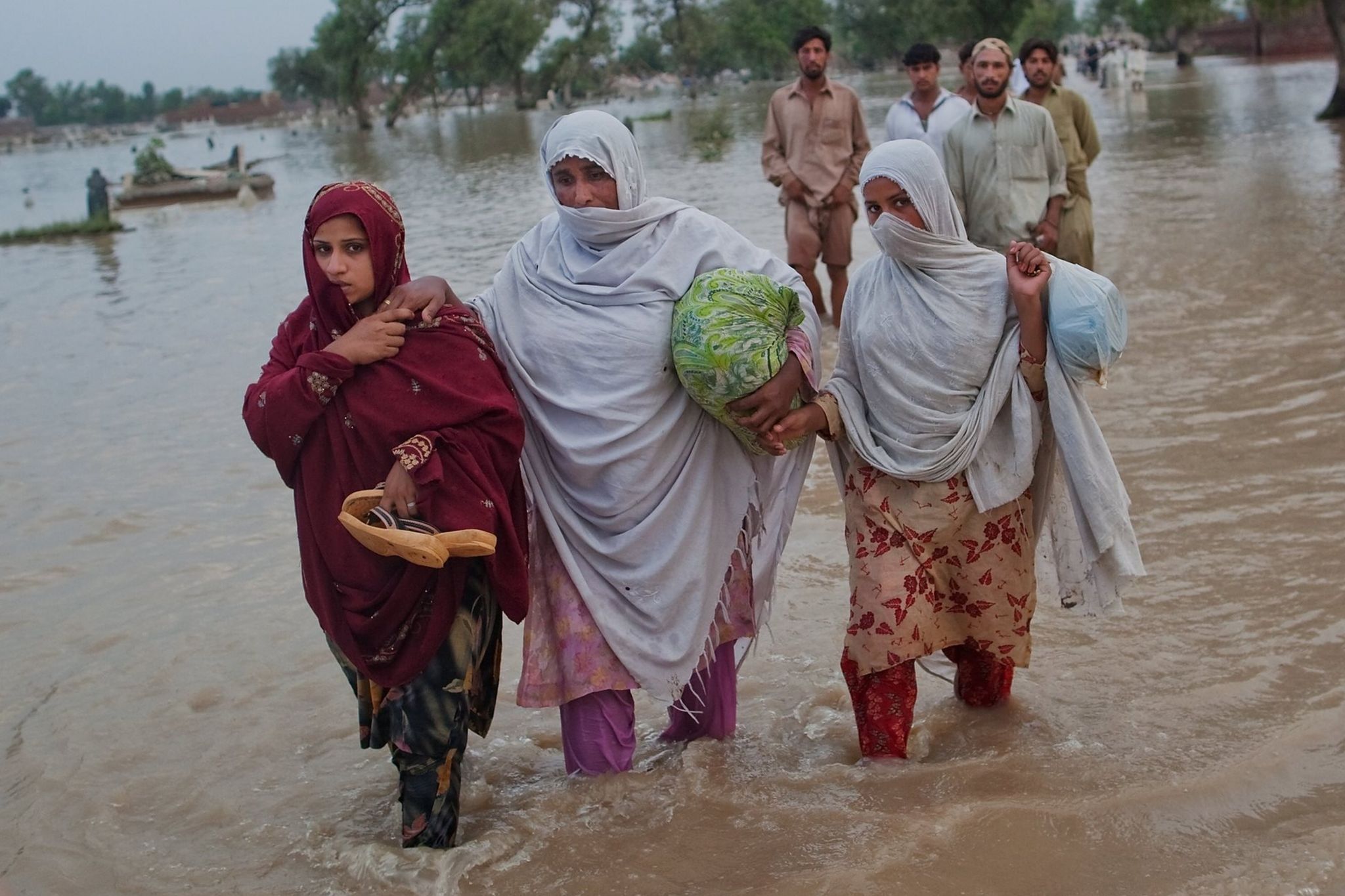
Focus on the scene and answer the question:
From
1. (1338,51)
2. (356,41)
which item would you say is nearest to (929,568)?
(1338,51)

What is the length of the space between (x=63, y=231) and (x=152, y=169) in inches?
257

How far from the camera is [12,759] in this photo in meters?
3.77

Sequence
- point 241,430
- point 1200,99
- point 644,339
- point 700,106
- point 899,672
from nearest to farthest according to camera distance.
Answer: point 644,339 < point 899,672 < point 241,430 < point 1200,99 < point 700,106

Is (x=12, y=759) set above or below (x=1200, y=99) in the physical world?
below

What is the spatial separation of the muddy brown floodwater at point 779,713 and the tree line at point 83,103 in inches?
5888

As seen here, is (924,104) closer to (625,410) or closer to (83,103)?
(625,410)

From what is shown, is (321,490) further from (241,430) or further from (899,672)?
(241,430)

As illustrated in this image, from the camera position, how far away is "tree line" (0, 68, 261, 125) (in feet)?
484

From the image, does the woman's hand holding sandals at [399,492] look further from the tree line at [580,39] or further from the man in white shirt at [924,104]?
the tree line at [580,39]

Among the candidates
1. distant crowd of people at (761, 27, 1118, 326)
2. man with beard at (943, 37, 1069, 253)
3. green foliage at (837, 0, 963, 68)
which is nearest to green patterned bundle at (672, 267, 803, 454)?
distant crowd of people at (761, 27, 1118, 326)

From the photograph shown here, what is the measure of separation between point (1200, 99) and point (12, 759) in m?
26.2

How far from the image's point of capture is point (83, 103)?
150875mm

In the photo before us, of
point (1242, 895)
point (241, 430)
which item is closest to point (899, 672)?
point (1242, 895)

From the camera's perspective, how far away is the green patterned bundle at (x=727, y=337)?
110 inches
